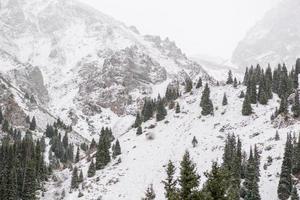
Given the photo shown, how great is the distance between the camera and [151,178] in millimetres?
113000

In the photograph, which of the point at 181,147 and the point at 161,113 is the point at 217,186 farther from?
the point at 161,113

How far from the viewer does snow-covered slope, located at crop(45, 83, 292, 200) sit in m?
107

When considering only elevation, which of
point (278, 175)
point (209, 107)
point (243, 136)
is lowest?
point (278, 175)

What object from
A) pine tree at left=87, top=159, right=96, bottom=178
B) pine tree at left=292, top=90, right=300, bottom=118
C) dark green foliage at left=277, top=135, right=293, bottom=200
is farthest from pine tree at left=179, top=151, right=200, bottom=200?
pine tree at left=87, top=159, right=96, bottom=178

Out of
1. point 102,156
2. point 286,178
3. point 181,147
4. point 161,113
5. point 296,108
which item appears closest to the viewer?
point 286,178

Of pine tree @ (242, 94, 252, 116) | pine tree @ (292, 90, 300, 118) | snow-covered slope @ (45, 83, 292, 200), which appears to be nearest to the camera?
snow-covered slope @ (45, 83, 292, 200)

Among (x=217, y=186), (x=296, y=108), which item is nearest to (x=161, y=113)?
(x=296, y=108)

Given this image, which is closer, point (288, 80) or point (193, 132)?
point (193, 132)

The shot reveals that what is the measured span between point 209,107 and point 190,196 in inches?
3767

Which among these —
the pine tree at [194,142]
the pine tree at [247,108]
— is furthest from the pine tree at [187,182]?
the pine tree at [247,108]

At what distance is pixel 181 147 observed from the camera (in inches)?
4919

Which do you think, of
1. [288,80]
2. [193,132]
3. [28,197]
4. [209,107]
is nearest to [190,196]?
[28,197]

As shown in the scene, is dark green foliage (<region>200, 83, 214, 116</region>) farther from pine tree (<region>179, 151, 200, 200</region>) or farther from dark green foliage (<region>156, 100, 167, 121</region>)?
pine tree (<region>179, 151, 200, 200</region>)

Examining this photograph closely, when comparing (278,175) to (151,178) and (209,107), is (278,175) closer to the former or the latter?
(151,178)
